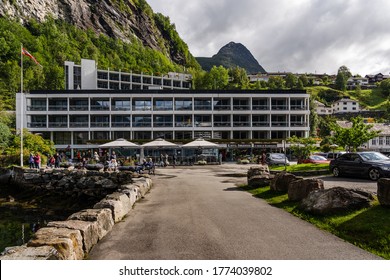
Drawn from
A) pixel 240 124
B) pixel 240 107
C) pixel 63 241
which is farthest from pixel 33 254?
pixel 240 107

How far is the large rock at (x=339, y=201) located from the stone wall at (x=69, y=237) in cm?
628

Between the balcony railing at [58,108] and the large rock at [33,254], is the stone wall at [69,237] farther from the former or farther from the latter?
the balcony railing at [58,108]

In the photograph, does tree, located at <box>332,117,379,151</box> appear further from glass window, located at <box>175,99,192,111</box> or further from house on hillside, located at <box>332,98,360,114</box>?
house on hillside, located at <box>332,98,360,114</box>

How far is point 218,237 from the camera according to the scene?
7.77 meters

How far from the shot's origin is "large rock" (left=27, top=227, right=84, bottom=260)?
6039 mm

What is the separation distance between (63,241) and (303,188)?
9030 millimetres

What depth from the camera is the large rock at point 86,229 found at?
278 inches

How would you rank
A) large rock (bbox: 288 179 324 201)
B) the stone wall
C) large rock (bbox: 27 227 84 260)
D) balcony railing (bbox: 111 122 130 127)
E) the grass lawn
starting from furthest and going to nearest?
balcony railing (bbox: 111 122 130 127)
large rock (bbox: 288 179 324 201)
the grass lawn
large rock (bbox: 27 227 84 260)
the stone wall

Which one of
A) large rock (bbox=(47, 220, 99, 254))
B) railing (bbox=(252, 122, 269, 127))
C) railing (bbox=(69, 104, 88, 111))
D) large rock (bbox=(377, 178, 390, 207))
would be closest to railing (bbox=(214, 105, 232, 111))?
railing (bbox=(252, 122, 269, 127))

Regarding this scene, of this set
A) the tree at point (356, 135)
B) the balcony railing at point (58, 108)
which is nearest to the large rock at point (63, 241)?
the tree at point (356, 135)

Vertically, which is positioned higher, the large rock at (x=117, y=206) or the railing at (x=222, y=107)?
the railing at (x=222, y=107)

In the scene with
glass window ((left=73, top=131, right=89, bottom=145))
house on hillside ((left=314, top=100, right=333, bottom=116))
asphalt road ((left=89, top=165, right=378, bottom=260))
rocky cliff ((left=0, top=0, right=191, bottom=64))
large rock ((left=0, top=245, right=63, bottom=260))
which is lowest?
asphalt road ((left=89, top=165, right=378, bottom=260))

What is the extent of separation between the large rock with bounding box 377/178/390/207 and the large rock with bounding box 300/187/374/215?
387 mm

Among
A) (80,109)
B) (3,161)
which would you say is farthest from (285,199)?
(80,109)
